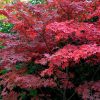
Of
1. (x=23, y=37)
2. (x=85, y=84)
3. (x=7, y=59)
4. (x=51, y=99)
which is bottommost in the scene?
(x=51, y=99)

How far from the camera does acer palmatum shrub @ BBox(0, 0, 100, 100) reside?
3.19m

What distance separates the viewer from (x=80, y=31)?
3.11 metres

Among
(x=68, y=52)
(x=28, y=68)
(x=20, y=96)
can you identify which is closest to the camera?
(x=68, y=52)

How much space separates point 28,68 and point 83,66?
855 millimetres

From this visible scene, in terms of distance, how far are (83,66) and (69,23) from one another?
93cm

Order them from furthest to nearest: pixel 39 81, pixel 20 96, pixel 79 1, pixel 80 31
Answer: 1. pixel 20 96
2. pixel 79 1
3. pixel 39 81
4. pixel 80 31

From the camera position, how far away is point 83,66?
149 inches

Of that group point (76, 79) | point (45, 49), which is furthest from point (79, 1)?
point (76, 79)

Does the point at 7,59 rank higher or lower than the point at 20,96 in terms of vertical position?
higher

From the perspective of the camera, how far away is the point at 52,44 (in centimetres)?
347

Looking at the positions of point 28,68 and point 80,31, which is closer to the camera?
point 80,31

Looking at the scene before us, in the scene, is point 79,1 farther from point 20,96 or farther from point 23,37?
point 20,96

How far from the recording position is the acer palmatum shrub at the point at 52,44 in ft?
10.5

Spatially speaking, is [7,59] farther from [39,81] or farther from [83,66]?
[83,66]
